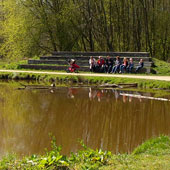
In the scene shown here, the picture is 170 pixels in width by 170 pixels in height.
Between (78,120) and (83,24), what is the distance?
69.1ft

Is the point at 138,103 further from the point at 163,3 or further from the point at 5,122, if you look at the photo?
the point at 163,3

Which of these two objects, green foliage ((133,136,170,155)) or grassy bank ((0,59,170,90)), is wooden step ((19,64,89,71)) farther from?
green foliage ((133,136,170,155))

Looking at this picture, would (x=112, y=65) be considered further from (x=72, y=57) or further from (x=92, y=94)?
(x=92, y=94)

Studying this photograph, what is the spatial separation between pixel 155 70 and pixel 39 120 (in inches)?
499

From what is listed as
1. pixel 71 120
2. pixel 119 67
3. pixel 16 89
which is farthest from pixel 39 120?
pixel 119 67

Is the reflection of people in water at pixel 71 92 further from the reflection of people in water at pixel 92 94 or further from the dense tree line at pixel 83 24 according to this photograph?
the dense tree line at pixel 83 24

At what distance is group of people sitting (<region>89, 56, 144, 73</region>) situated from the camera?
67.9 feet

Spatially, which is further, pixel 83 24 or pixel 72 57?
pixel 83 24

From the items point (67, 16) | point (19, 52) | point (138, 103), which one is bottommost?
point (138, 103)

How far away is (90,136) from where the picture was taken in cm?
754

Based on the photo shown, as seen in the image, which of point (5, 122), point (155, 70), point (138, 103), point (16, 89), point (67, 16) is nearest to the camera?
point (5, 122)

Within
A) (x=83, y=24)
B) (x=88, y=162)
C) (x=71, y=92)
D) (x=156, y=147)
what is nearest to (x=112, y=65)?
(x=71, y=92)

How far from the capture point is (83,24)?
29.3m

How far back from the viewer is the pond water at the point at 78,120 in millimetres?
7037
